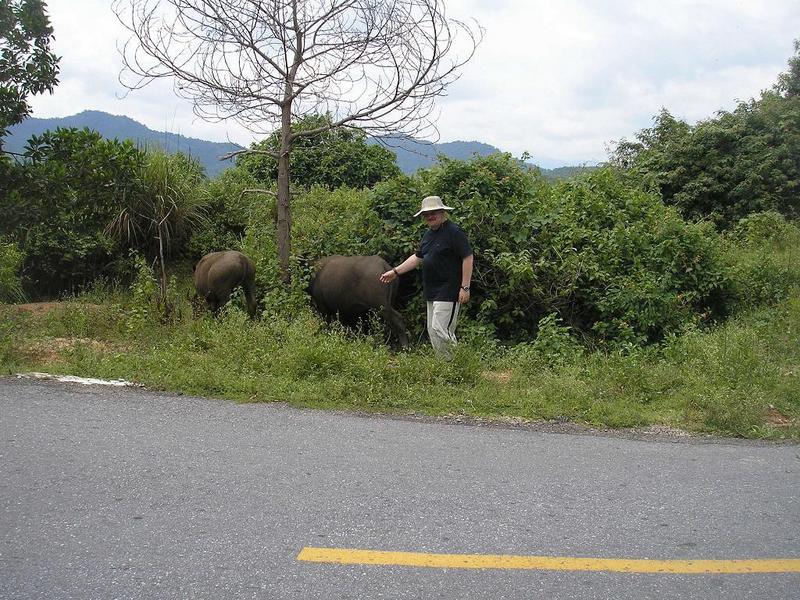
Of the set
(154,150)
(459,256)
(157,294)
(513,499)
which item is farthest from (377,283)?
(154,150)

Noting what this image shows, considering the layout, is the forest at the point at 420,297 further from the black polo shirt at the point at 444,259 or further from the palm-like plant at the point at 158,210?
the black polo shirt at the point at 444,259

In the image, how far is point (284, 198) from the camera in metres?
9.80

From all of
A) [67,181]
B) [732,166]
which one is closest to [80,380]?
[67,181]

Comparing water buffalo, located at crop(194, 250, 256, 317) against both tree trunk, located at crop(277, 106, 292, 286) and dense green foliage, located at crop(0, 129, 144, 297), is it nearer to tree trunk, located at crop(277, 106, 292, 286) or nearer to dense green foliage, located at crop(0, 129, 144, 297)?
tree trunk, located at crop(277, 106, 292, 286)

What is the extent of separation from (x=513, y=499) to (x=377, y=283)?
17.2 feet

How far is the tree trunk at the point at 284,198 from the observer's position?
31.7 feet

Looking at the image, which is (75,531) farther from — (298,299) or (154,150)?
(154,150)

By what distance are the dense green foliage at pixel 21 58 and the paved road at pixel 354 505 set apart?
464 centimetres

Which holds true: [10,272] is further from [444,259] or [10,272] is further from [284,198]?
[444,259]

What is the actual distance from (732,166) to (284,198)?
437 inches

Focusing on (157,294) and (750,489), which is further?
(157,294)

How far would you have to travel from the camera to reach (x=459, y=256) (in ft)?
26.3

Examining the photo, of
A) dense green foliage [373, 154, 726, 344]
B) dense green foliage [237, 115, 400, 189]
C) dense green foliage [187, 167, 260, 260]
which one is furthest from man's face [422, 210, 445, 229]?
dense green foliage [237, 115, 400, 189]

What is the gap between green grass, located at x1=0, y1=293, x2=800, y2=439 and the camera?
6461 millimetres
